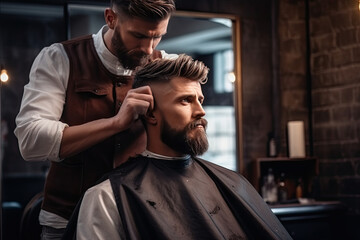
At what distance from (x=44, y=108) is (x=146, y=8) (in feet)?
1.69

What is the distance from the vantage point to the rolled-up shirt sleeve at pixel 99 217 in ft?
6.25

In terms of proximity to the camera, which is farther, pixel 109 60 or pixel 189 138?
pixel 109 60

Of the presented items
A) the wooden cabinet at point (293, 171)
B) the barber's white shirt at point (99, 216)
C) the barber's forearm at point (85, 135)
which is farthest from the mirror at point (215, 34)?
the barber's white shirt at point (99, 216)

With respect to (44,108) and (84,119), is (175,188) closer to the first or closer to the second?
(84,119)

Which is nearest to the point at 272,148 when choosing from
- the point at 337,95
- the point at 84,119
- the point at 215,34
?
the point at 337,95

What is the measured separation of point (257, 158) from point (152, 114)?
2.38 metres

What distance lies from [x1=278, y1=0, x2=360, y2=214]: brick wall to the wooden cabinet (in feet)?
0.44

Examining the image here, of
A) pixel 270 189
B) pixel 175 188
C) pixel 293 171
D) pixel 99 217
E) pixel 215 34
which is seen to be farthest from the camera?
pixel 215 34

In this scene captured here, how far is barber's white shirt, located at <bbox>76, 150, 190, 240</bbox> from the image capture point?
191 cm

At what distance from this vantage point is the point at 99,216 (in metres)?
1.93

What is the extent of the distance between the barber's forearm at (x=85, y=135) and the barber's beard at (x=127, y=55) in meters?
0.29

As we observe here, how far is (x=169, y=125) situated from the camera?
2252 mm

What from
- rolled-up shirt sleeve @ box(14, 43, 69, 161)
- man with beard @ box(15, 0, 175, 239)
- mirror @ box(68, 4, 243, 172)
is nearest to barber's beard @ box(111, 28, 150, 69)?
man with beard @ box(15, 0, 175, 239)

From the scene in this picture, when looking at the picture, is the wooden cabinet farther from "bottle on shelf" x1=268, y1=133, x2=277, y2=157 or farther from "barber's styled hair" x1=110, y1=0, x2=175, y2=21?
"barber's styled hair" x1=110, y1=0, x2=175, y2=21
